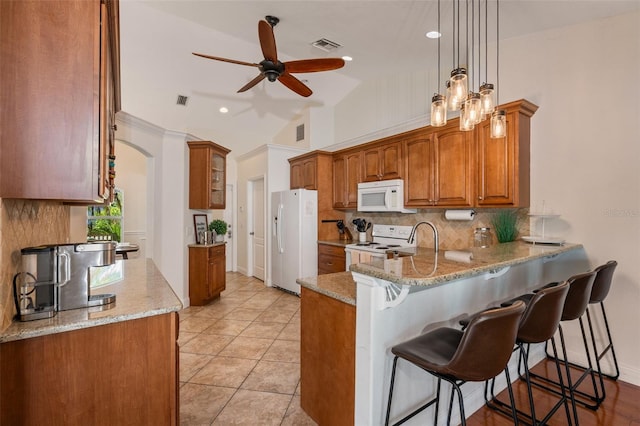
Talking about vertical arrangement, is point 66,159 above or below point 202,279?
above

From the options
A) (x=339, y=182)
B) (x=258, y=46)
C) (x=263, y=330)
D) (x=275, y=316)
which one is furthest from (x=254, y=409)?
(x=258, y=46)

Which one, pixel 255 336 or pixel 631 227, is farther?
pixel 255 336

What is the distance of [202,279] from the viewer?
4.43 metres

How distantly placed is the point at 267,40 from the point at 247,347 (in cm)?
294

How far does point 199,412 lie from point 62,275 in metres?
1.38

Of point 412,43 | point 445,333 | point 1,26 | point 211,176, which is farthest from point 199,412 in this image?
point 412,43

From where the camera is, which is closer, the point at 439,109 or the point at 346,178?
the point at 439,109

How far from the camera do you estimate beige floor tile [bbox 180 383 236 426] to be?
6.73 feet

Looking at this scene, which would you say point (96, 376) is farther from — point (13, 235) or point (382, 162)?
point (382, 162)

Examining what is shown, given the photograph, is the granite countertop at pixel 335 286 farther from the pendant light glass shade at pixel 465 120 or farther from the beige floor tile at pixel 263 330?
the beige floor tile at pixel 263 330

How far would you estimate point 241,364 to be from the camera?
9.11 feet

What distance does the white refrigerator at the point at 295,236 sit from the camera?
16.0ft

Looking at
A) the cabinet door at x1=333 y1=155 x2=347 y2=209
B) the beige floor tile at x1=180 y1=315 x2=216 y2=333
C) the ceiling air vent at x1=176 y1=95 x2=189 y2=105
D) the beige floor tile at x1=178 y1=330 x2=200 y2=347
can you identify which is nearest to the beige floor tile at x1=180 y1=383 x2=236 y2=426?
the beige floor tile at x1=178 y1=330 x2=200 y2=347

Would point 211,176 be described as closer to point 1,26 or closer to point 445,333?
point 1,26
